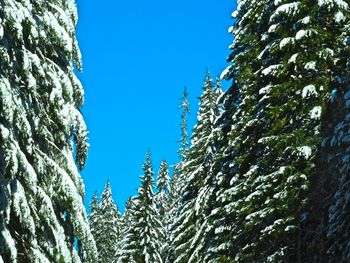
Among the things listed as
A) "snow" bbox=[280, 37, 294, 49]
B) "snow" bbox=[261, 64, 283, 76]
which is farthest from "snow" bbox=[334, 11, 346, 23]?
"snow" bbox=[261, 64, 283, 76]

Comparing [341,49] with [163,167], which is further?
[163,167]

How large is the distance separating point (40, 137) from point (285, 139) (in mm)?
6344

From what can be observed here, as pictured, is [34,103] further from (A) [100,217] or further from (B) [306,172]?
(A) [100,217]

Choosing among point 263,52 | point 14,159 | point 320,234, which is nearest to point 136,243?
point 263,52

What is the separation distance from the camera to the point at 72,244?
1202 cm

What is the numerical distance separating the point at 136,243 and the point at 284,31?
86.1 ft

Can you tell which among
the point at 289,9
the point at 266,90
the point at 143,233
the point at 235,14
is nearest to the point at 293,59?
the point at 266,90

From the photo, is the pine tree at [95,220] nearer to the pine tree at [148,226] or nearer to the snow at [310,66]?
the pine tree at [148,226]

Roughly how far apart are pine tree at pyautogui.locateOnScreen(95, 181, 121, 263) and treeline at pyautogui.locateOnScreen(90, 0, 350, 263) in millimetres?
43735

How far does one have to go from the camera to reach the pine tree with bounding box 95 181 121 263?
212 ft

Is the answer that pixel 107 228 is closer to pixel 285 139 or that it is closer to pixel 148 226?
pixel 148 226

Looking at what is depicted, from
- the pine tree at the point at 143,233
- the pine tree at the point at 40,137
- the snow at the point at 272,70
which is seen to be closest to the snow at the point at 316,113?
the snow at the point at 272,70

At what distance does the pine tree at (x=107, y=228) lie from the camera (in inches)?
2542

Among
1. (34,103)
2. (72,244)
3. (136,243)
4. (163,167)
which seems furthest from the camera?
(163,167)
